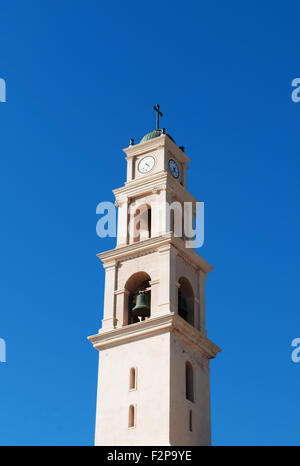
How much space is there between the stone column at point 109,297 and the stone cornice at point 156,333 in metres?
0.59

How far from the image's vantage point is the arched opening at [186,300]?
172 feet

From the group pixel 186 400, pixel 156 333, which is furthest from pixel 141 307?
pixel 186 400

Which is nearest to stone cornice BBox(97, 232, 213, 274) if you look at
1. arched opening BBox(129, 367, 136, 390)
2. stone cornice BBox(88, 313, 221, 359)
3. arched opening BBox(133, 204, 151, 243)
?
arched opening BBox(133, 204, 151, 243)

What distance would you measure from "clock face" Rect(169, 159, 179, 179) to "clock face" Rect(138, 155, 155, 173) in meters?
1.12

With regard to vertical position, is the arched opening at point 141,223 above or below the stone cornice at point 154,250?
above

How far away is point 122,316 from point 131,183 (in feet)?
28.9

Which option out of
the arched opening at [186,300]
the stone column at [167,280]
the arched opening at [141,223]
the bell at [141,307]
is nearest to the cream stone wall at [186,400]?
the stone column at [167,280]

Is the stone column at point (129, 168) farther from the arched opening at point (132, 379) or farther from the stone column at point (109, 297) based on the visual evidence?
the arched opening at point (132, 379)

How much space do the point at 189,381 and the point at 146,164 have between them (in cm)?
1370

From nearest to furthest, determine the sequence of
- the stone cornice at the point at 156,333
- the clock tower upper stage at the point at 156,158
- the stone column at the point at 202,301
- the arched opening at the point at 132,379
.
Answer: the arched opening at the point at 132,379
the stone cornice at the point at 156,333
the stone column at the point at 202,301
the clock tower upper stage at the point at 156,158

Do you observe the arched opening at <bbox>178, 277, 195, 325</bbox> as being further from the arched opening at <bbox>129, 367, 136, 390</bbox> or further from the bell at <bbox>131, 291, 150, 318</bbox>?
the arched opening at <bbox>129, 367, 136, 390</bbox>

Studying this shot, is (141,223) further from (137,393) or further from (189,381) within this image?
(137,393)

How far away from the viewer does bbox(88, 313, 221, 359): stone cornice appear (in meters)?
48.7
